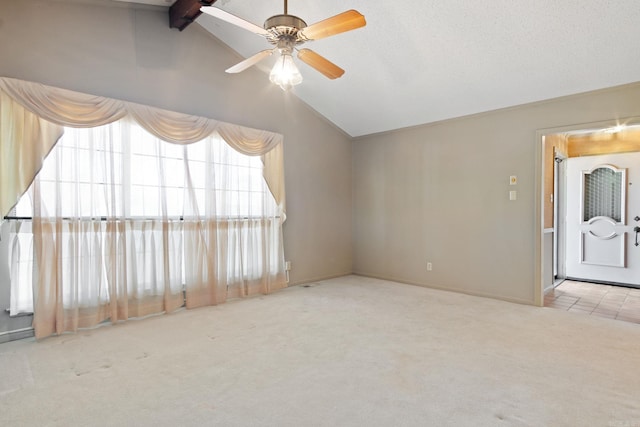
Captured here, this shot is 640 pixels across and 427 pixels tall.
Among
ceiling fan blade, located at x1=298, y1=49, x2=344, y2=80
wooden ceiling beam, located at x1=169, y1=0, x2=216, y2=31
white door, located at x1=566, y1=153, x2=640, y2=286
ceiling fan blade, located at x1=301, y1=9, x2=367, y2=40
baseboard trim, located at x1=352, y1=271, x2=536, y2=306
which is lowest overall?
baseboard trim, located at x1=352, y1=271, x2=536, y2=306

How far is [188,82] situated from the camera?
157 inches

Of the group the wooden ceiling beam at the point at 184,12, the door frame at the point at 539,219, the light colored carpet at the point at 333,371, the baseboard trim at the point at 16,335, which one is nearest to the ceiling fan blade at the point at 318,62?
the wooden ceiling beam at the point at 184,12

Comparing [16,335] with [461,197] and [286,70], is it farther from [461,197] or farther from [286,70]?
[461,197]

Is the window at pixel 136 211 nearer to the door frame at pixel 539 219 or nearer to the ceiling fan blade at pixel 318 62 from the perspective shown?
the ceiling fan blade at pixel 318 62

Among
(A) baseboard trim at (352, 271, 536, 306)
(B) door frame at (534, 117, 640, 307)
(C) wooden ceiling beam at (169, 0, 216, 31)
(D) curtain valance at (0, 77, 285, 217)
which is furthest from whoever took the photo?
(A) baseboard trim at (352, 271, 536, 306)

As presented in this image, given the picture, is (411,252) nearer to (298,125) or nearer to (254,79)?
(298,125)

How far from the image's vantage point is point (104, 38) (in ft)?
11.0

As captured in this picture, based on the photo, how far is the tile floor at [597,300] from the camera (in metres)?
3.84

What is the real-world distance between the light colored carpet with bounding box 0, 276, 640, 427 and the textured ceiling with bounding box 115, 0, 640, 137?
2.66 m

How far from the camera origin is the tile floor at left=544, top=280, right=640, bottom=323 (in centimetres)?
384

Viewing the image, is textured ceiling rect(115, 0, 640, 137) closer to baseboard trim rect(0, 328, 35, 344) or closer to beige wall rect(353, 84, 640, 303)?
beige wall rect(353, 84, 640, 303)

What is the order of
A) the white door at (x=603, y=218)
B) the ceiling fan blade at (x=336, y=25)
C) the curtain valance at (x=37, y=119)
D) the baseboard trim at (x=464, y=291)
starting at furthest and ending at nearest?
the white door at (x=603, y=218) < the baseboard trim at (x=464, y=291) < the curtain valance at (x=37, y=119) < the ceiling fan blade at (x=336, y=25)

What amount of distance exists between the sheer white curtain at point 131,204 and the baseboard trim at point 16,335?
0.57 feet

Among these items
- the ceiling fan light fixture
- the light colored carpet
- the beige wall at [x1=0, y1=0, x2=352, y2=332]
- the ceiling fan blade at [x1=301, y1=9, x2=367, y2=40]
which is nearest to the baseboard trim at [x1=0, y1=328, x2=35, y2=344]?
the light colored carpet
